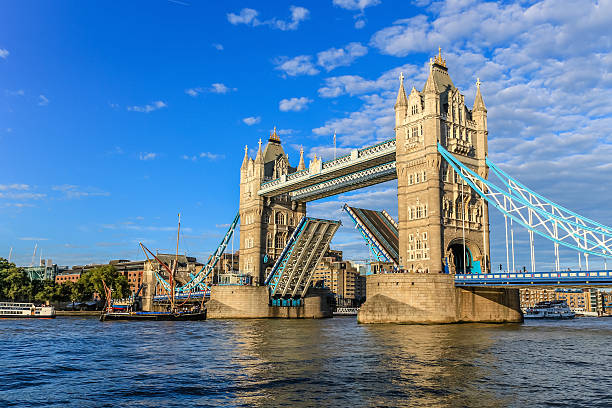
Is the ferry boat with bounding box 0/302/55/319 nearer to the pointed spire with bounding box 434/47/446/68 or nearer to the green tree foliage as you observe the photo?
the green tree foliage

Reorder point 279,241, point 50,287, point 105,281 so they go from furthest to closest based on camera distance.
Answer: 1. point 105,281
2. point 50,287
3. point 279,241

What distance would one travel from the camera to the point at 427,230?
54312mm

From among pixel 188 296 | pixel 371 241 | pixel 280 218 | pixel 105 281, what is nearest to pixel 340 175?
pixel 371 241

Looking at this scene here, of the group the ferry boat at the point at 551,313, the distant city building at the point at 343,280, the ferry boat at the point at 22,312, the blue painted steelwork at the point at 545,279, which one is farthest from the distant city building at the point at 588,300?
the ferry boat at the point at 22,312

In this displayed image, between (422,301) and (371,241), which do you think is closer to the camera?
(422,301)

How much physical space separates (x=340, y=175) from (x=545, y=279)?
30.3 meters

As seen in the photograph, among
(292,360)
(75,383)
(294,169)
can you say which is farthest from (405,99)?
(75,383)

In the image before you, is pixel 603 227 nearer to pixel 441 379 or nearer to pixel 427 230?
pixel 427 230

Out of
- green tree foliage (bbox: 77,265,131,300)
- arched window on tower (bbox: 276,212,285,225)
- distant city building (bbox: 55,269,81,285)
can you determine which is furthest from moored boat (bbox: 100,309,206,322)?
distant city building (bbox: 55,269,81,285)

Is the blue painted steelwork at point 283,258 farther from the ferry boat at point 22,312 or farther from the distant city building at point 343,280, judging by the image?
the distant city building at point 343,280

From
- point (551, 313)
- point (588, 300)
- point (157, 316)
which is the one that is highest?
point (588, 300)

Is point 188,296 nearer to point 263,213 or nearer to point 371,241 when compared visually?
point 263,213

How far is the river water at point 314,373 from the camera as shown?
667 inches

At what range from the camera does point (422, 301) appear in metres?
49.0
